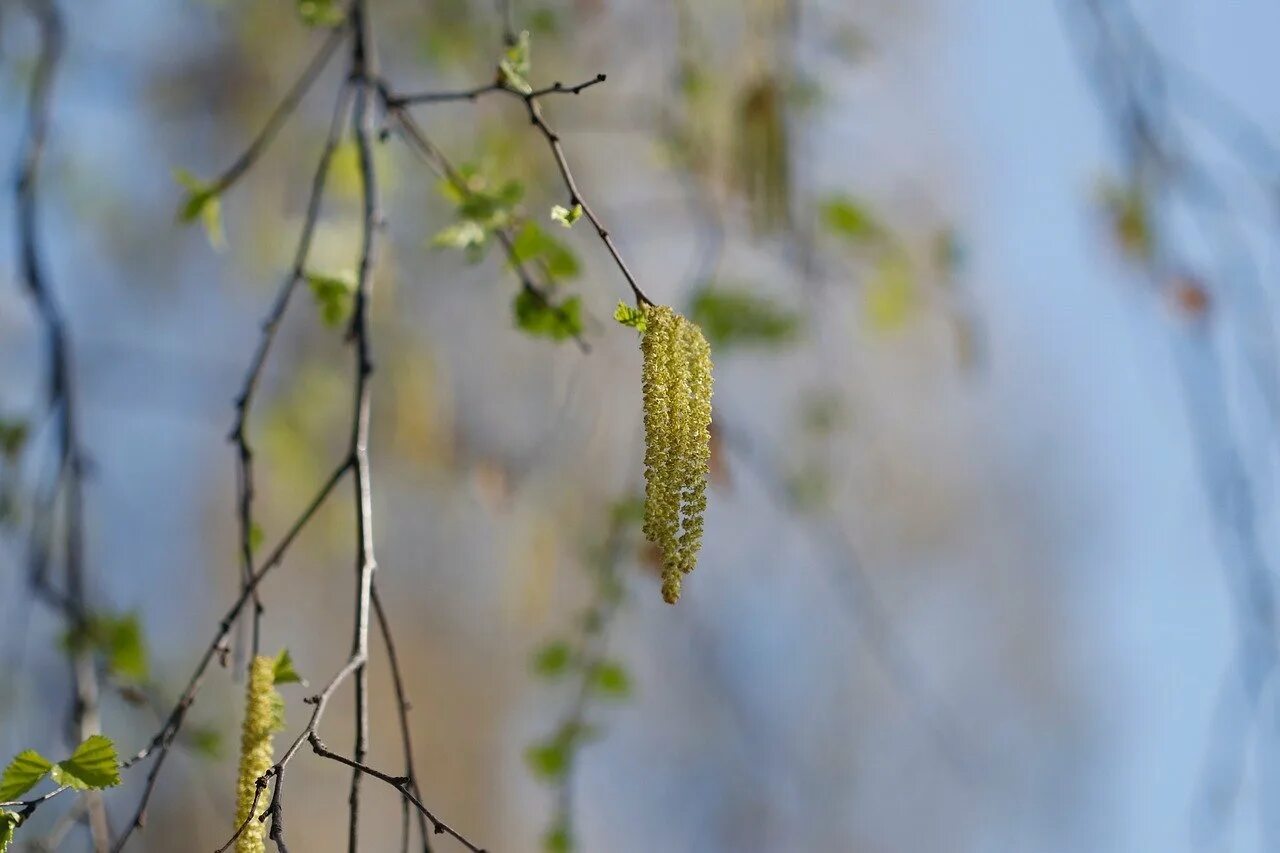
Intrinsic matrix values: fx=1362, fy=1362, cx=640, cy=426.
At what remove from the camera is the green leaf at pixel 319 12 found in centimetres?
138

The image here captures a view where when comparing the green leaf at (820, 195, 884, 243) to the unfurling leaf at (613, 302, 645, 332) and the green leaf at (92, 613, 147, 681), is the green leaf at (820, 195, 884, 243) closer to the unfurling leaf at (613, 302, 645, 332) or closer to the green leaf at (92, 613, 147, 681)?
the green leaf at (92, 613, 147, 681)

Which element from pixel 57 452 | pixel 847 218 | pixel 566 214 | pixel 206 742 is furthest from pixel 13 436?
pixel 847 218

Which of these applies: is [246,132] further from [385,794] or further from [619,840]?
[619,840]

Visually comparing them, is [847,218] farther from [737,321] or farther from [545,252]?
[545,252]

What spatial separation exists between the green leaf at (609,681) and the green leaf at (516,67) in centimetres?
103

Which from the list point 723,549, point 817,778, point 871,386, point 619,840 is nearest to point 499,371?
point 723,549

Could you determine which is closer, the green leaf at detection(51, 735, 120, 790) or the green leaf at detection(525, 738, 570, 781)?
the green leaf at detection(51, 735, 120, 790)

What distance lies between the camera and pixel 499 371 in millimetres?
4348

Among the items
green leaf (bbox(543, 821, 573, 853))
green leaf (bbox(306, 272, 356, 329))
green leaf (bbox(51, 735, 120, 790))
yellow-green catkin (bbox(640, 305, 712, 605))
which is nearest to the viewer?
yellow-green catkin (bbox(640, 305, 712, 605))

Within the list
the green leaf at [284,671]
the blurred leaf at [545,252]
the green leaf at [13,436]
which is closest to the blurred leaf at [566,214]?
the blurred leaf at [545,252]

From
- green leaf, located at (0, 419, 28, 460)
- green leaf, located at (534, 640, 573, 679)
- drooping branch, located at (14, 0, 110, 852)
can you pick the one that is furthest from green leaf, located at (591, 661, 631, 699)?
green leaf, located at (0, 419, 28, 460)

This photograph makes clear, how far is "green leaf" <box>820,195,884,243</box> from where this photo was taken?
7.11 ft

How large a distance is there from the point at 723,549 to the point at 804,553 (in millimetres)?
478

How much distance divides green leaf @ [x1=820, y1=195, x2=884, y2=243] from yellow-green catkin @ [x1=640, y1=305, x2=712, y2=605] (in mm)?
1385
